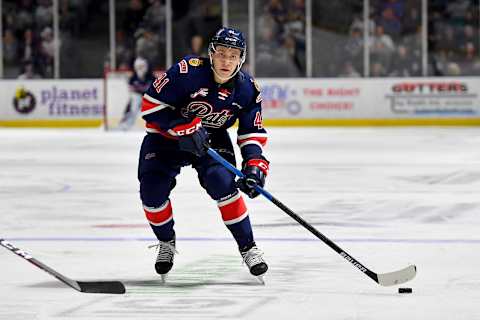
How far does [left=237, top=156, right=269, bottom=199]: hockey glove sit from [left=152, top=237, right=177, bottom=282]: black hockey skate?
0.41 metres

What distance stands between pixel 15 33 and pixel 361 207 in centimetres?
1396

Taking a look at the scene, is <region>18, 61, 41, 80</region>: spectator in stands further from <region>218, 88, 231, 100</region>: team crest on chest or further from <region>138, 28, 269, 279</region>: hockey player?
<region>218, 88, 231, 100</region>: team crest on chest

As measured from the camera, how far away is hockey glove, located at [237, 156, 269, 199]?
505 centimetres

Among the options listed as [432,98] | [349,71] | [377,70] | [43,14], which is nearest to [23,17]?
[43,14]

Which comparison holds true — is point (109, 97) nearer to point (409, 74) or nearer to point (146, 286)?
point (409, 74)

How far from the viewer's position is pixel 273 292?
15.6 ft

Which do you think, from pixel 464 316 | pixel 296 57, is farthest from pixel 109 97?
pixel 464 316

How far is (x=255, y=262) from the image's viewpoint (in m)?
5.00

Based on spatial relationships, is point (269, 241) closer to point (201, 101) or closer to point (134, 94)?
point (201, 101)

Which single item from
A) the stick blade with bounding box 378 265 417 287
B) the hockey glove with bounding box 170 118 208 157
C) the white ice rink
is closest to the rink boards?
the white ice rink

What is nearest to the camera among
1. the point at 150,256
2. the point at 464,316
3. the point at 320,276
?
the point at 464,316

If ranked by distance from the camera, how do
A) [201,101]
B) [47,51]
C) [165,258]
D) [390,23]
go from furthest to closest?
1. [47,51]
2. [390,23]
3. [165,258]
4. [201,101]

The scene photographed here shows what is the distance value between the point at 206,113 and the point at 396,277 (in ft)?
3.29

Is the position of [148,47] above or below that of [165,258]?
above
